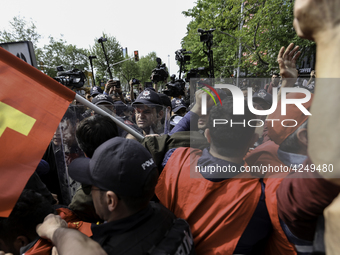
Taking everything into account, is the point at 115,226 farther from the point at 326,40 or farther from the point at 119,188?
the point at 326,40

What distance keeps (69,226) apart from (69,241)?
454 millimetres

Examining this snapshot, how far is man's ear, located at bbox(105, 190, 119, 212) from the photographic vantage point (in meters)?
1.12

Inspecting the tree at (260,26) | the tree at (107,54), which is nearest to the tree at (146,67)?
the tree at (107,54)

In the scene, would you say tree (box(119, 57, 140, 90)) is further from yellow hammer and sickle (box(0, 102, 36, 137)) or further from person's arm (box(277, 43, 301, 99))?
person's arm (box(277, 43, 301, 99))

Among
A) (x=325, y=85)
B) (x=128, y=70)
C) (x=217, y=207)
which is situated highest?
(x=128, y=70)

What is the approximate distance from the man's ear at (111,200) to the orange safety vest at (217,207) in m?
0.46

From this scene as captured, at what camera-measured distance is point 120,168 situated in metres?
1.13

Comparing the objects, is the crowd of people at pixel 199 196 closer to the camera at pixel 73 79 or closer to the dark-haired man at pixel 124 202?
the dark-haired man at pixel 124 202

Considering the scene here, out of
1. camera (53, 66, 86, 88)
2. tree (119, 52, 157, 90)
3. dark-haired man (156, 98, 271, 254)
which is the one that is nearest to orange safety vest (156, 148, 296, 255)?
dark-haired man (156, 98, 271, 254)

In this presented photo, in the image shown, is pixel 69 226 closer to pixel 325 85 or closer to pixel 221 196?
pixel 221 196

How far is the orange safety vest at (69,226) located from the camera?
3.99ft

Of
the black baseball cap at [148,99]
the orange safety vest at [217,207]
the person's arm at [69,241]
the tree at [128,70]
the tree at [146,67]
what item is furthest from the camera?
the tree at [146,67]

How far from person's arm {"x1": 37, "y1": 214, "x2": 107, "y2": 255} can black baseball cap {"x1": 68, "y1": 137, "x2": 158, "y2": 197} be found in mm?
248

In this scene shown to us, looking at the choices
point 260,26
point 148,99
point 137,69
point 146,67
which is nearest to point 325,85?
point 148,99
